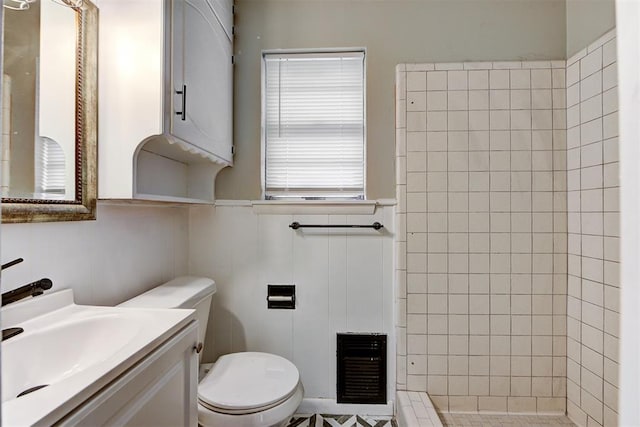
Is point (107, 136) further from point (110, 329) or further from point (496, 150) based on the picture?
point (496, 150)

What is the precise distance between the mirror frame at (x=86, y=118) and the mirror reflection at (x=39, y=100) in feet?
0.05

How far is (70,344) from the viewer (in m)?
0.95

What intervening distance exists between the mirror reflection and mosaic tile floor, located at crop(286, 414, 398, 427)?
1.50 m

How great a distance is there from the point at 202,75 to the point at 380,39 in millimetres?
999

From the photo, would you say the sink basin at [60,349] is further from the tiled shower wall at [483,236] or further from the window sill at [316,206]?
the tiled shower wall at [483,236]

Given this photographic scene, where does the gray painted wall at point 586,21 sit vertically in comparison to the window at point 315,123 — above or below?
above

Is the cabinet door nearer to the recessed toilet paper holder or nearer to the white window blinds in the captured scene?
the white window blinds

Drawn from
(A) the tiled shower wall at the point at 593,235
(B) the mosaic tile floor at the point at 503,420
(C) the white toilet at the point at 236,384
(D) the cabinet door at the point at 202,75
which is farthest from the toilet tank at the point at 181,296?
(A) the tiled shower wall at the point at 593,235

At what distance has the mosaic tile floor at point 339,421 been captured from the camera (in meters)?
1.76

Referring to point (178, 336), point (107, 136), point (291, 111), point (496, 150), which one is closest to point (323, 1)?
point (291, 111)

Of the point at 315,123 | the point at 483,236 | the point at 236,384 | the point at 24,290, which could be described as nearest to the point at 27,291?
the point at 24,290

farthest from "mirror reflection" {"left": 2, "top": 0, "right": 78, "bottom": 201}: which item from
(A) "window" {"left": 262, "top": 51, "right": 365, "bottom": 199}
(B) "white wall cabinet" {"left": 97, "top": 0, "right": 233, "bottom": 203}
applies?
(A) "window" {"left": 262, "top": 51, "right": 365, "bottom": 199}

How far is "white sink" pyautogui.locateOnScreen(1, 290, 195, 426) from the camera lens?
67 centimetres

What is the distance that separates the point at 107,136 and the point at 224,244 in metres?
0.87
